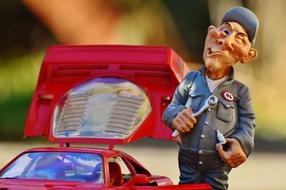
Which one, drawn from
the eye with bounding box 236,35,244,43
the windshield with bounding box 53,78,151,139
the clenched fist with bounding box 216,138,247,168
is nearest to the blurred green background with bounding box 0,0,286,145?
the windshield with bounding box 53,78,151,139

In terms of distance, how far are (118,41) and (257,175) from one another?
3275mm

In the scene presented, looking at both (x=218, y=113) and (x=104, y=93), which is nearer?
(x=218, y=113)

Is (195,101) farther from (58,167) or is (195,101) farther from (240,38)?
(58,167)

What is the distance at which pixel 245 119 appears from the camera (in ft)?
22.3

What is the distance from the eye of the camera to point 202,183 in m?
6.80

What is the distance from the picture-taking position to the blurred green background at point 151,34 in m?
13.4

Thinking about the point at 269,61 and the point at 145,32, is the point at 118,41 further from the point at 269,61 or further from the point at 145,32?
the point at 269,61

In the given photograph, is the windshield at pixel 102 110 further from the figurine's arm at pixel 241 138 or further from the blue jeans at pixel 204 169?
the figurine's arm at pixel 241 138

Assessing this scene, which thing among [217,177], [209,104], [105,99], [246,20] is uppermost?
[246,20]

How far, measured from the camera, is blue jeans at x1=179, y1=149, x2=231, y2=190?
265 inches

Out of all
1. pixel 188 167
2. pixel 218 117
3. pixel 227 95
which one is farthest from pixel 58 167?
Answer: pixel 227 95

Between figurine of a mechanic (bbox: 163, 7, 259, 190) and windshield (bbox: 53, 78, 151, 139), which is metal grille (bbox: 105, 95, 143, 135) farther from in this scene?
figurine of a mechanic (bbox: 163, 7, 259, 190)

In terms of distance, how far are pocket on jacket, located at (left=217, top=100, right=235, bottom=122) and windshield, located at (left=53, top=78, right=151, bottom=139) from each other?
128 cm

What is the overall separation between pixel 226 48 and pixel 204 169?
107cm
